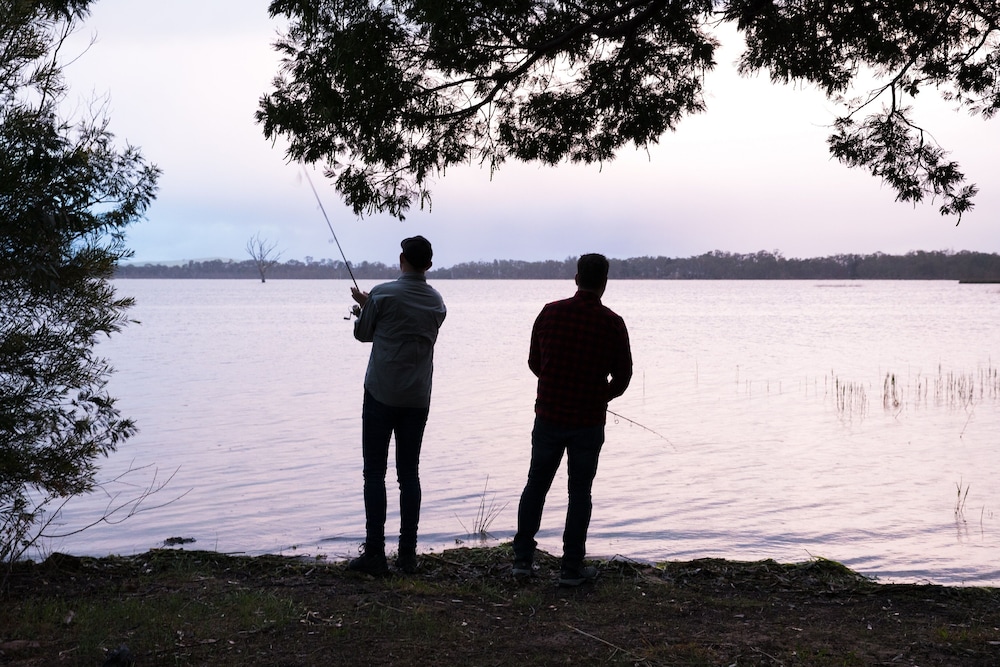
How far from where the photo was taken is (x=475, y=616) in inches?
198

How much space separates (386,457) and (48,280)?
218cm

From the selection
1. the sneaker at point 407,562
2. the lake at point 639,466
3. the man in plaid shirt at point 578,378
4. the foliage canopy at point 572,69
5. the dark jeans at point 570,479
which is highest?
the foliage canopy at point 572,69

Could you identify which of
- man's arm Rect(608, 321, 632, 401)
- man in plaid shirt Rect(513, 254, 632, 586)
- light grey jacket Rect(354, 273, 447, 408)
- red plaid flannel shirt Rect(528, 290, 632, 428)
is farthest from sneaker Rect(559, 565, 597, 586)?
light grey jacket Rect(354, 273, 447, 408)

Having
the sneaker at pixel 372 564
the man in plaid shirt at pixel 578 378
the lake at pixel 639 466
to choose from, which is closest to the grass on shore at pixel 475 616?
the sneaker at pixel 372 564

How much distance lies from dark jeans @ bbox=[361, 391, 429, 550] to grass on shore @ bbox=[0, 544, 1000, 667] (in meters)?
0.32

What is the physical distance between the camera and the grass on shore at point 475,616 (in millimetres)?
4406

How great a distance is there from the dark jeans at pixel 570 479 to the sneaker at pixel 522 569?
25mm

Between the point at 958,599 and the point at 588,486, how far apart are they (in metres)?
2.31

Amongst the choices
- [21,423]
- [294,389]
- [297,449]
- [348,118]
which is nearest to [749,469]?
[297,449]

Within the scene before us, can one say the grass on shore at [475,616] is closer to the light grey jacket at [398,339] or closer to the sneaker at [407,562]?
the sneaker at [407,562]

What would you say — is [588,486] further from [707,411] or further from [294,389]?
[294,389]

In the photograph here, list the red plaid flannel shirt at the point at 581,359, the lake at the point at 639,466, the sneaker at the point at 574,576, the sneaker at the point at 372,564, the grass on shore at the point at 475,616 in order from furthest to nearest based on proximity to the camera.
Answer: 1. the lake at the point at 639,466
2. the sneaker at the point at 372,564
3. the sneaker at the point at 574,576
4. the red plaid flannel shirt at the point at 581,359
5. the grass on shore at the point at 475,616

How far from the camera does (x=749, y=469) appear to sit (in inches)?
509

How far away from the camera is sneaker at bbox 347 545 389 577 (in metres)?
5.85
